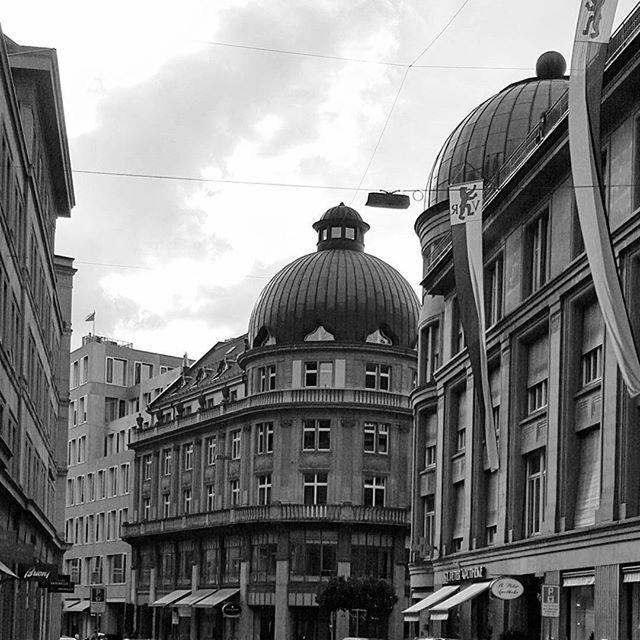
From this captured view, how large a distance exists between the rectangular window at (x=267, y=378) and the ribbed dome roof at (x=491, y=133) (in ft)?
97.0

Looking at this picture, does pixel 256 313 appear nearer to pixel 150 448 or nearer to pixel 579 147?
pixel 150 448

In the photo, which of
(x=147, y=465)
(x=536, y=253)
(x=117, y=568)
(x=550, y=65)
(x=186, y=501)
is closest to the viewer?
(x=536, y=253)

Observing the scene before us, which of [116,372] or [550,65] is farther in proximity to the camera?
[116,372]

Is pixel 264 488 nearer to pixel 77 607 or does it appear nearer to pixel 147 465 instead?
pixel 147 465

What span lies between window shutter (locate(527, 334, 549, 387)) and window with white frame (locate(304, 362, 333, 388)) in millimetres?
45230

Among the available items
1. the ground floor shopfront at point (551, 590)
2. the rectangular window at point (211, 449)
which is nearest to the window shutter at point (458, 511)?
the ground floor shopfront at point (551, 590)

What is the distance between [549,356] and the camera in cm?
3978

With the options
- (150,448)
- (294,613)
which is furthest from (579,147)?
(150,448)

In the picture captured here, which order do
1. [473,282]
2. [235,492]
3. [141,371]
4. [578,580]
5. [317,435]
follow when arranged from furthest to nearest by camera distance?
[141,371], [235,492], [317,435], [473,282], [578,580]

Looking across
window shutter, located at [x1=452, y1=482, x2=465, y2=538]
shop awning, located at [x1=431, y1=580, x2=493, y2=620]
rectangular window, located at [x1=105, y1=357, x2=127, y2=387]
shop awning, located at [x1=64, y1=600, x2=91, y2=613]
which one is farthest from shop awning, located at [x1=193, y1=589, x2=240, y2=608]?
shop awning, located at [x1=431, y1=580, x2=493, y2=620]

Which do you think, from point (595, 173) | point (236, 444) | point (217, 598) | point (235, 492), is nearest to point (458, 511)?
point (595, 173)

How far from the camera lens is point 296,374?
3487 inches

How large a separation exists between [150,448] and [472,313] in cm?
6376

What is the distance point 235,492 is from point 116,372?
118 ft
